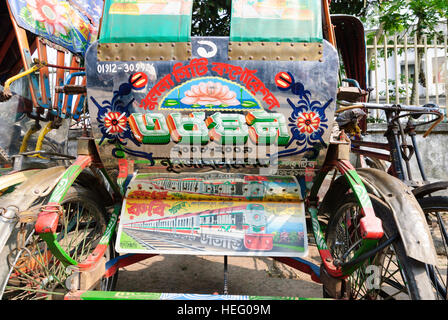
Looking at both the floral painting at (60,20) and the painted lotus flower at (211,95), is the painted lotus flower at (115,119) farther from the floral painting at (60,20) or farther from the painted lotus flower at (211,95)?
the floral painting at (60,20)

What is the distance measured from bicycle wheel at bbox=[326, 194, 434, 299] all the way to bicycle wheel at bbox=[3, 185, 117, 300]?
1998mm

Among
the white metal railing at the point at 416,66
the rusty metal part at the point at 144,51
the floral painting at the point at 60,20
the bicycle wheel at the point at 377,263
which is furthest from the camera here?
the white metal railing at the point at 416,66

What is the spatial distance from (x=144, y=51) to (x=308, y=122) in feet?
4.25

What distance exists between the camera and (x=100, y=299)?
1933 mm

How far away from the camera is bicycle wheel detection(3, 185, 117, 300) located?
2.29 metres

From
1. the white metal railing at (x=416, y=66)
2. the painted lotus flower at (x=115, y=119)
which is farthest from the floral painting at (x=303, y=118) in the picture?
the white metal railing at (x=416, y=66)

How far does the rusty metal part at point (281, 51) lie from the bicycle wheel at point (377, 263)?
3.61ft

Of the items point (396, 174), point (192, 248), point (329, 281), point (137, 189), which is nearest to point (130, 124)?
point (137, 189)

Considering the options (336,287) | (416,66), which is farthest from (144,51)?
(416,66)

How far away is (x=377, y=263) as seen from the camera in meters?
2.23

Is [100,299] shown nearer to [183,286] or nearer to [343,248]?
[183,286]

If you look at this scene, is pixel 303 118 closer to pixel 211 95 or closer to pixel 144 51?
pixel 211 95

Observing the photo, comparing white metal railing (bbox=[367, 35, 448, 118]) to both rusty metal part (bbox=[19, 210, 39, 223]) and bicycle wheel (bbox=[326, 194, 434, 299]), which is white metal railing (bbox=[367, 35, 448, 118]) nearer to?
bicycle wheel (bbox=[326, 194, 434, 299])

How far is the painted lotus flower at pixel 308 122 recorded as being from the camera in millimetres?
2307
